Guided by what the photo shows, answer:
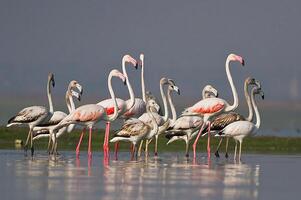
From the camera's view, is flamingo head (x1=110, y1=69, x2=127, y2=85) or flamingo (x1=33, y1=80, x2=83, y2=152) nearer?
flamingo head (x1=110, y1=69, x2=127, y2=85)

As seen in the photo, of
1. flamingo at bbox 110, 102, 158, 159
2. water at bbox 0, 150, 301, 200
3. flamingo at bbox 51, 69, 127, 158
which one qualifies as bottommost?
water at bbox 0, 150, 301, 200

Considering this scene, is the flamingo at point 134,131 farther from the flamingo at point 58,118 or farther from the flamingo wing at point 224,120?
the flamingo wing at point 224,120

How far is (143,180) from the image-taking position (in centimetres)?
1714

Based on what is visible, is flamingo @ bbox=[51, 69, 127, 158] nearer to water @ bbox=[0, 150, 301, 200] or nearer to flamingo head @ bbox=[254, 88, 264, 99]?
water @ bbox=[0, 150, 301, 200]

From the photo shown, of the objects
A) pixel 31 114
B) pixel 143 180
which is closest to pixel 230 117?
pixel 31 114

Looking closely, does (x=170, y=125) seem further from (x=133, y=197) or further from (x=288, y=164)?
(x=133, y=197)

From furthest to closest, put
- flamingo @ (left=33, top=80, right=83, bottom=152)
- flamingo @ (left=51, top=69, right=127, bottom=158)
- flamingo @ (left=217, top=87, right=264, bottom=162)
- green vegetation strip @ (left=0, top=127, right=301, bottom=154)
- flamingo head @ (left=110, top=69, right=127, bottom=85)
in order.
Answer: green vegetation strip @ (left=0, top=127, right=301, bottom=154)
flamingo @ (left=33, top=80, right=83, bottom=152)
flamingo @ (left=217, top=87, right=264, bottom=162)
flamingo head @ (left=110, top=69, right=127, bottom=85)
flamingo @ (left=51, top=69, right=127, bottom=158)

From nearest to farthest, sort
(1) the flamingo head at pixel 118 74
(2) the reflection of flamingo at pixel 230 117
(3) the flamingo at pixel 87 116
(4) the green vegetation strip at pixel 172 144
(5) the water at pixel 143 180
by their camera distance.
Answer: (5) the water at pixel 143 180
(3) the flamingo at pixel 87 116
(1) the flamingo head at pixel 118 74
(2) the reflection of flamingo at pixel 230 117
(4) the green vegetation strip at pixel 172 144

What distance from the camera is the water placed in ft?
48.8

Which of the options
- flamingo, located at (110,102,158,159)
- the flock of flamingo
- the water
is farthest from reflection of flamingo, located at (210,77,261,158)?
the water

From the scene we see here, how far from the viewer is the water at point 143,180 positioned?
14.9 m

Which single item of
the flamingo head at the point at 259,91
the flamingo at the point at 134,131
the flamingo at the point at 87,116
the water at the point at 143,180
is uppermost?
the flamingo head at the point at 259,91

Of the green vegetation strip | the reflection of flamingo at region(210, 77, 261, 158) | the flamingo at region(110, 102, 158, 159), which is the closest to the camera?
the flamingo at region(110, 102, 158, 159)

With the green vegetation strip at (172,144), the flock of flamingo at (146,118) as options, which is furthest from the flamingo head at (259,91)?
the green vegetation strip at (172,144)
